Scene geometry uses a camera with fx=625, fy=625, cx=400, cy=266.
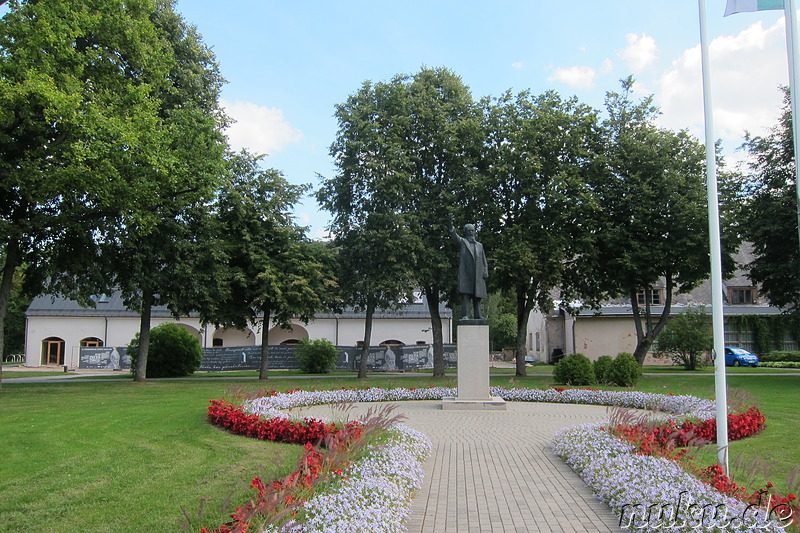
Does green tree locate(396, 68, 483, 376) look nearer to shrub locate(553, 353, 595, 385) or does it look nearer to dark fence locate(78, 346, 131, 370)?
shrub locate(553, 353, 595, 385)

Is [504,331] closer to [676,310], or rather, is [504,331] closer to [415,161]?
[676,310]

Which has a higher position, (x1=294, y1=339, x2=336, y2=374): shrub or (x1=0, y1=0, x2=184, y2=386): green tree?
(x1=0, y1=0, x2=184, y2=386): green tree

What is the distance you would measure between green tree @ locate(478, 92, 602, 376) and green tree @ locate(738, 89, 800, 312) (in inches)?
310

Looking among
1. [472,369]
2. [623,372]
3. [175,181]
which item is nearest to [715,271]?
[472,369]

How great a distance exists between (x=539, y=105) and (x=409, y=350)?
20708 mm

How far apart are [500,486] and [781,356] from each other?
45336 mm

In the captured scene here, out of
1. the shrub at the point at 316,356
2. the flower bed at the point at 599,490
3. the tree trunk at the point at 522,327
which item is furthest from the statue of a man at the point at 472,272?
the shrub at the point at 316,356

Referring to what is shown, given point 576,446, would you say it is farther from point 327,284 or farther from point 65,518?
point 327,284

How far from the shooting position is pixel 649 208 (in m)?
28.5

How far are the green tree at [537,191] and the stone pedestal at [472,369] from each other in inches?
381

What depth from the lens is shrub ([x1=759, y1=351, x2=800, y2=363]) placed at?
4428 cm

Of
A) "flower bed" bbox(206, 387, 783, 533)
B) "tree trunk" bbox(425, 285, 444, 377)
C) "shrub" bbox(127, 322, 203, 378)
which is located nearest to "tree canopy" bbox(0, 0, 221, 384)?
"shrub" bbox(127, 322, 203, 378)

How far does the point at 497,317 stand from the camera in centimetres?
6938

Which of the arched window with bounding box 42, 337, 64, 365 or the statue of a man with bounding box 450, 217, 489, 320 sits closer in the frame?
the statue of a man with bounding box 450, 217, 489, 320
